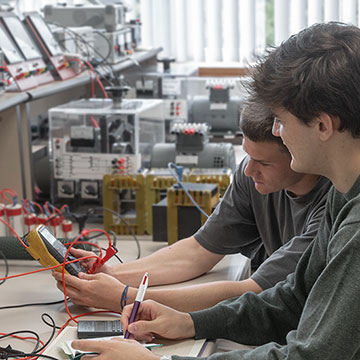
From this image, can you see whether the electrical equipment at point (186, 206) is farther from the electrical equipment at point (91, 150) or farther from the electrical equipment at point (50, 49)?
the electrical equipment at point (50, 49)

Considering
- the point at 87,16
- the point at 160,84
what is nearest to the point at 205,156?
the point at 160,84

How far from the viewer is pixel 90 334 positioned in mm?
1354

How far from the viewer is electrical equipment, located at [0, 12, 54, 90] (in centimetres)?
318

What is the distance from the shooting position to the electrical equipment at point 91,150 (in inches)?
103

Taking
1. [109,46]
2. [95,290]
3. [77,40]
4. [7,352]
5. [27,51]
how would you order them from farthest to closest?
[109,46]
[77,40]
[27,51]
[95,290]
[7,352]

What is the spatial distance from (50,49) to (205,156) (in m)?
1.26

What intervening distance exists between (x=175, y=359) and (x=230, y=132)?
9.28 ft

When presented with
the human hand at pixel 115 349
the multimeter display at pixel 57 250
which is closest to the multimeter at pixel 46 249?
the multimeter display at pixel 57 250

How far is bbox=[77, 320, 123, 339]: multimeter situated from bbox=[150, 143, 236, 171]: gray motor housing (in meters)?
1.23

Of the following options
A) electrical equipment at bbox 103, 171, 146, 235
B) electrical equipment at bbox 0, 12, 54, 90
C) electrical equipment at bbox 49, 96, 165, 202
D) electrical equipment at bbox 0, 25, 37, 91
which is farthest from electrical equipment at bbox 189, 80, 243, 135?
electrical equipment at bbox 103, 171, 146, 235

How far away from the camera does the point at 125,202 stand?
8.02 ft

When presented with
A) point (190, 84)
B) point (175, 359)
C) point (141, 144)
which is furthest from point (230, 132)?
point (175, 359)

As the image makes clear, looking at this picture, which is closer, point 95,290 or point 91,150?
point 95,290

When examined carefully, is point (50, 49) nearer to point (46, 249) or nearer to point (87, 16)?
point (87, 16)
